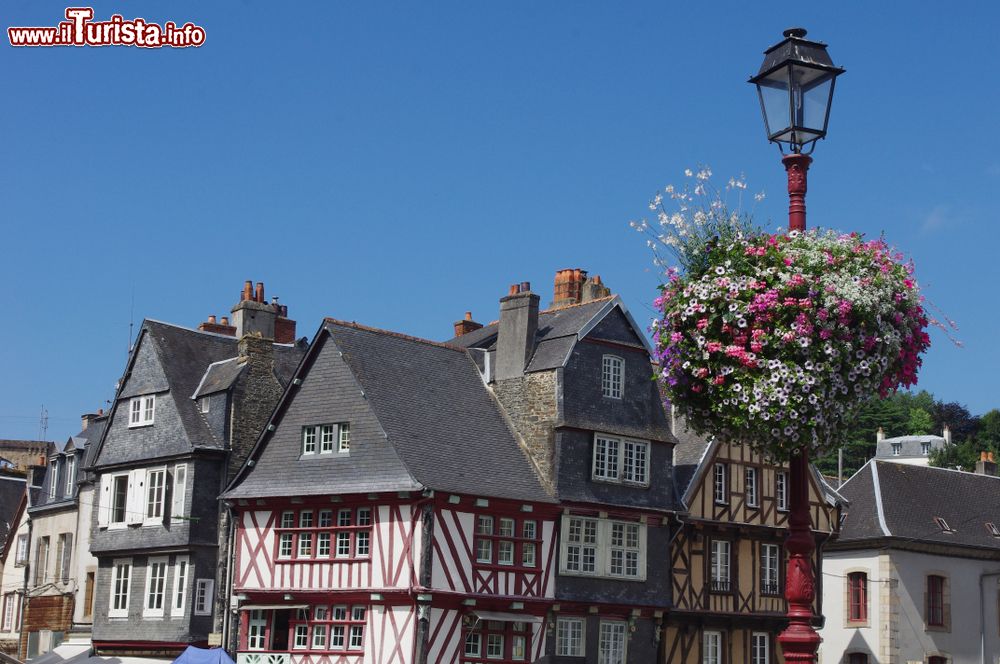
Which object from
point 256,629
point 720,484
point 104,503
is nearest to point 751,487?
point 720,484

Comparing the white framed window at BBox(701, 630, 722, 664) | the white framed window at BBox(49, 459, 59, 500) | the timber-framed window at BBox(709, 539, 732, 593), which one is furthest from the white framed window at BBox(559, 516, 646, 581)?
the white framed window at BBox(49, 459, 59, 500)

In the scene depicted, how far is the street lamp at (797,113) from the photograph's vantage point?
9.49 metres

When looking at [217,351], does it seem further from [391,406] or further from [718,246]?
[718,246]

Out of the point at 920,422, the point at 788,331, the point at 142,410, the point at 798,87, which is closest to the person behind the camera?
Result: the point at 798,87

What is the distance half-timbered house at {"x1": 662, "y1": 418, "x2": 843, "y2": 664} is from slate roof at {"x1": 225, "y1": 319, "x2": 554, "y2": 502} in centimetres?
499

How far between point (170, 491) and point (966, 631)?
75.1 ft

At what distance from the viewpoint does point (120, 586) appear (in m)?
32.6

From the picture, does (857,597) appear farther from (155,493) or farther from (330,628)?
(155,493)

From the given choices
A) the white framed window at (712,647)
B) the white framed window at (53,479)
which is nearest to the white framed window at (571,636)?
the white framed window at (712,647)

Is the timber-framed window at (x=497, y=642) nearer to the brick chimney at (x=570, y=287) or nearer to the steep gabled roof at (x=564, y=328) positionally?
the steep gabled roof at (x=564, y=328)

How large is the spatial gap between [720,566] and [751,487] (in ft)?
7.72

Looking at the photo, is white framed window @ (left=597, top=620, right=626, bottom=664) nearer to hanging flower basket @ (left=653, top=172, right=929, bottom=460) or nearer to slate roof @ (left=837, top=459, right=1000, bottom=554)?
slate roof @ (left=837, top=459, right=1000, bottom=554)

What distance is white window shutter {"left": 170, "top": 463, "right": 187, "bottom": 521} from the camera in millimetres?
31453

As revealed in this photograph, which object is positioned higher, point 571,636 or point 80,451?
point 80,451
